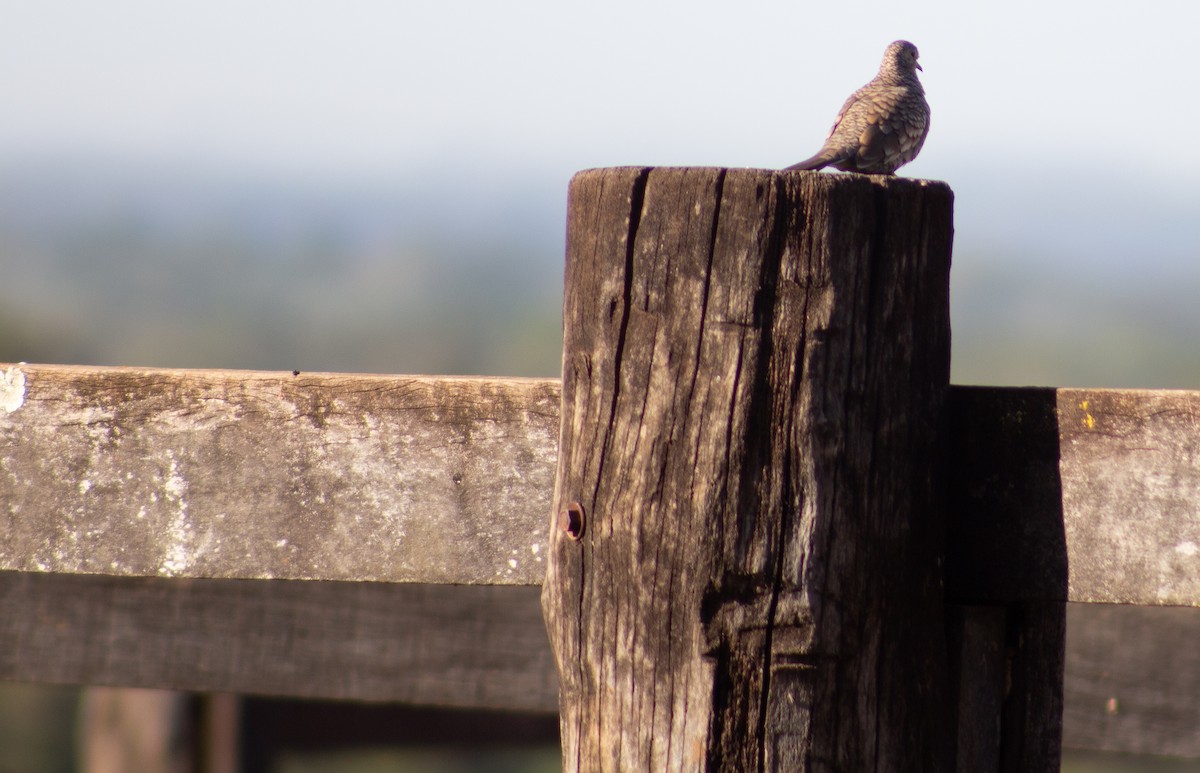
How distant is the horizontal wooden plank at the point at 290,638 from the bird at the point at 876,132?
209 cm

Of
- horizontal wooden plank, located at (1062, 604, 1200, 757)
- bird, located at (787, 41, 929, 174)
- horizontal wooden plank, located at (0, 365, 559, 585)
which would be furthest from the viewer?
bird, located at (787, 41, 929, 174)

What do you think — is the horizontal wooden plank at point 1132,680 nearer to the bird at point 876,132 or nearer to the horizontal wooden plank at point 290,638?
the horizontal wooden plank at point 290,638

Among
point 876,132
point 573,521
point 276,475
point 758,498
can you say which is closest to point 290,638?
point 276,475

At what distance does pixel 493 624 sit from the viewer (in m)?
2.81

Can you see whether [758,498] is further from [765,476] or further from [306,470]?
[306,470]

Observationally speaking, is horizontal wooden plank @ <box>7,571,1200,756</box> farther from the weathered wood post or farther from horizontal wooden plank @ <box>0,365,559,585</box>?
the weathered wood post

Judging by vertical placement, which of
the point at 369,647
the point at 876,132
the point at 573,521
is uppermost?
the point at 876,132

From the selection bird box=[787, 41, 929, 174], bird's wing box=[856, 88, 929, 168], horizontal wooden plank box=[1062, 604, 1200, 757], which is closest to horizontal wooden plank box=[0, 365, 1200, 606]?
horizontal wooden plank box=[1062, 604, 1200, 757]

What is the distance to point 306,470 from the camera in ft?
5.84

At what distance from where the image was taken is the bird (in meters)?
4.55

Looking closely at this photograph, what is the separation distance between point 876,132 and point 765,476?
3.39 meters

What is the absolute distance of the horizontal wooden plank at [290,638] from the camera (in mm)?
2693

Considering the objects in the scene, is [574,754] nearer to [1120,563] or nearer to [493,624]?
[1120,563]

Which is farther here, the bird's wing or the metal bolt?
the bird's wing
